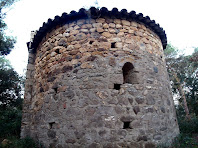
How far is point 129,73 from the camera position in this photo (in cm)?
425

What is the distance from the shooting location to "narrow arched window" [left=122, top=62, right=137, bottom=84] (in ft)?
13.6

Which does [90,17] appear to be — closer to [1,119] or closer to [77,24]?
[77,24]

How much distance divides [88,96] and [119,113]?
33.7 inches

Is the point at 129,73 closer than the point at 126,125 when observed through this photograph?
No

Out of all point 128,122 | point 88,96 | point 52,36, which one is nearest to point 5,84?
point 52,36

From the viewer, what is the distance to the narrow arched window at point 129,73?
4.14 m

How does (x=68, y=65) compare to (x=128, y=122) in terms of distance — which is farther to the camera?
(x=68, y=65)

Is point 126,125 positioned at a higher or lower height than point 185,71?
lower

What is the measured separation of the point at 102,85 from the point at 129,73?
0.91m

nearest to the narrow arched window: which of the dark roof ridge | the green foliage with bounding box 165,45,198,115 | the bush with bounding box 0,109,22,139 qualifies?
the dark roof ridge

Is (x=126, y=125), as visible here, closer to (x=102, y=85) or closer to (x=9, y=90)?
(x=102, y=85)

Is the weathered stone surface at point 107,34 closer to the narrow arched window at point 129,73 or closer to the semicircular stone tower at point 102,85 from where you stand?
the semicircular stone tower at point 102,85

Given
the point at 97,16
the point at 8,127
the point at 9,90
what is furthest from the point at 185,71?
the point at 9,90

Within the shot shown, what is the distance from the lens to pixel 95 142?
138 inches
